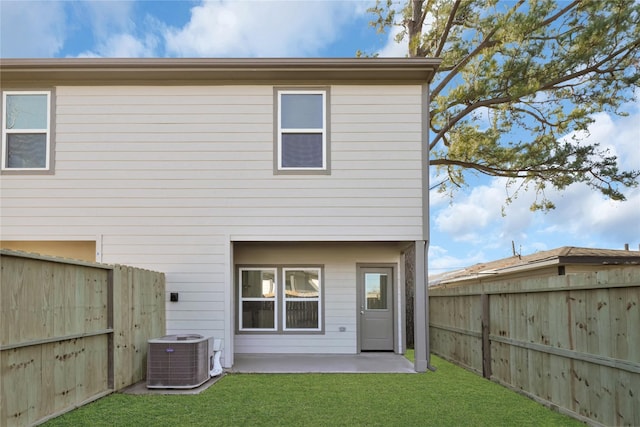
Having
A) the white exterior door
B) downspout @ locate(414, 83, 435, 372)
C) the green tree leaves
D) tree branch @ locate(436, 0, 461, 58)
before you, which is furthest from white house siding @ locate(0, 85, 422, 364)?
tree branch @ locate(436, 0, 461, 58)

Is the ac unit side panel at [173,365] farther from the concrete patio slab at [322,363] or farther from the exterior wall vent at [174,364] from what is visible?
the concrete patio slab at [322,363]

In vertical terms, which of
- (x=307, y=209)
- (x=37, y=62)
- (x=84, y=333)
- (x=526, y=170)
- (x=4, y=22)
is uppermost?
(x=4, y=22)

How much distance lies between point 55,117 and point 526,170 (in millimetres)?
10762

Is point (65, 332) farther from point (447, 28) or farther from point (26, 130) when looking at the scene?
point (447, 28)

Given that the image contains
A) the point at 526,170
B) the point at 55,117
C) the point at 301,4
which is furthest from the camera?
the point at 526,170

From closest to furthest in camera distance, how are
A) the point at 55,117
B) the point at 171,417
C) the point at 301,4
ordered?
1. the point at 171,417
2. the point at 55,117
3. the point at 301,4

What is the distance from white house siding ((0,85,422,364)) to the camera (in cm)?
845

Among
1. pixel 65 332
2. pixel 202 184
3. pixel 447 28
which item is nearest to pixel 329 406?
pixel 65 332

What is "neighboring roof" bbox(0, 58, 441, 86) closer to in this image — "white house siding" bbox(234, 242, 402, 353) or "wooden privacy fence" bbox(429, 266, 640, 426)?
"white house siding" bbox(234, 242, 402, 353)

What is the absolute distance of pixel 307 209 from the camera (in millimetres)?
8461

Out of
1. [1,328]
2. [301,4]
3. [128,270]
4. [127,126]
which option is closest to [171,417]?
[1,328]

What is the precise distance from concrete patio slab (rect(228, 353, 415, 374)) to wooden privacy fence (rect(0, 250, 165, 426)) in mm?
2044

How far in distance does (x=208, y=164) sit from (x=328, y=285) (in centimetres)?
355

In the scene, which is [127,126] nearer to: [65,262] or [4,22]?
[4,22]
